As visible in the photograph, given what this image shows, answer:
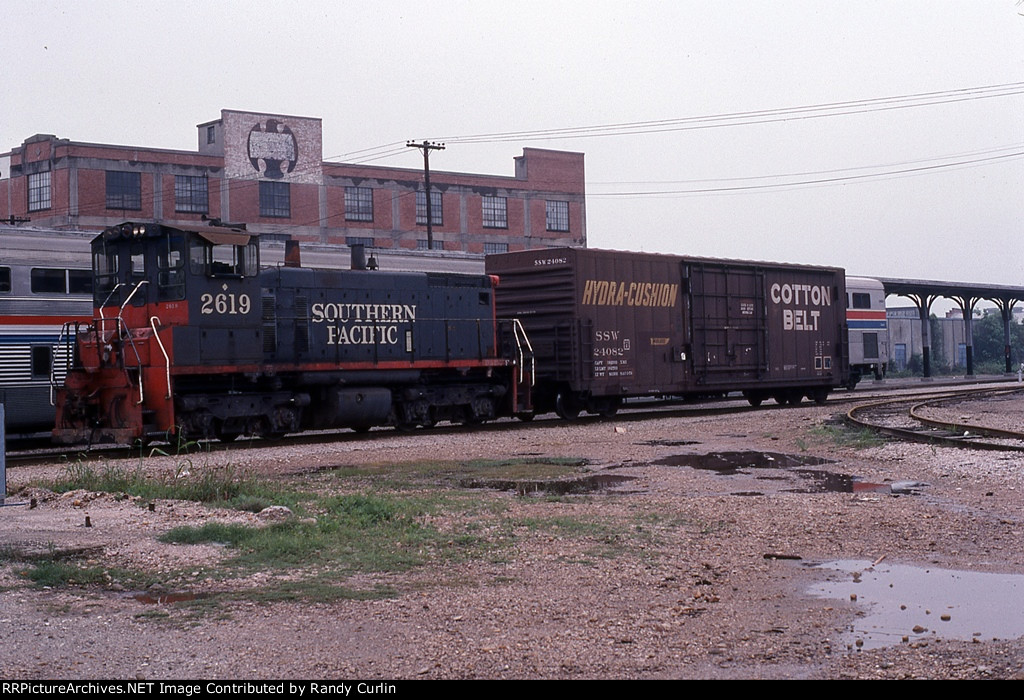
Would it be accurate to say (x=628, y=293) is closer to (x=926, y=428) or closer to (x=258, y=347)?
(x=926, y=428)

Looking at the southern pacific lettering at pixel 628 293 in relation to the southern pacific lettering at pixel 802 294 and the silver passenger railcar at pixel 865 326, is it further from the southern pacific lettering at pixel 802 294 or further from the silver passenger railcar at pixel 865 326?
the silver passenger railcar at pixel 865 326

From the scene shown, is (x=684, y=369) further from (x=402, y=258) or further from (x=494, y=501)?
(x=494, y=501)

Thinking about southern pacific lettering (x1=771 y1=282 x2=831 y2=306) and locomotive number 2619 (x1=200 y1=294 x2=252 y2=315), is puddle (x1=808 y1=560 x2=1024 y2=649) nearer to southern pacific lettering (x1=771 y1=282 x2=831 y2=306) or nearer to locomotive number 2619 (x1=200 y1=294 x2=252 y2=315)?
locomotive number 2619 (x1=200 y1=294 x2=252 y2=315)

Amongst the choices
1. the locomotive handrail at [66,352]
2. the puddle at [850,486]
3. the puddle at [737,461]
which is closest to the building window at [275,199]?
the locomotive handrail at [66,352]

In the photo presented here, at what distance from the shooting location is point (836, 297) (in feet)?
98.9

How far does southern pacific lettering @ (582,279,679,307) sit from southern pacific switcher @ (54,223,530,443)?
1916mm

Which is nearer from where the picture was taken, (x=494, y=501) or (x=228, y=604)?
(x=228, y=604)

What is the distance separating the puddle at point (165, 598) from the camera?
6.75 m

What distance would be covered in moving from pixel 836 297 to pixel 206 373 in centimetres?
1896

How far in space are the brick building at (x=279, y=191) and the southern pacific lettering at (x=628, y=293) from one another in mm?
20321

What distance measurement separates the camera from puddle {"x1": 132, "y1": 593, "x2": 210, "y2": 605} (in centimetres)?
675

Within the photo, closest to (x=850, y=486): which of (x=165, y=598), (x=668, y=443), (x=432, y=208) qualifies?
(x=668, y=443)
